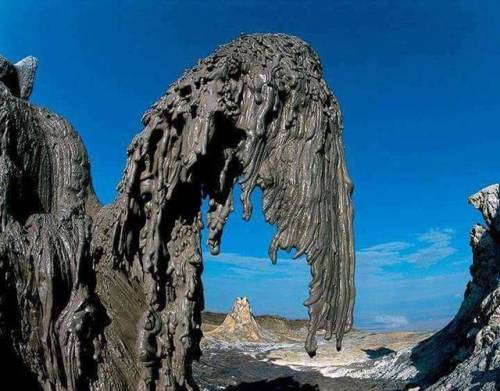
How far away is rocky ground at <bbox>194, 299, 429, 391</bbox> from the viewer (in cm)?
763

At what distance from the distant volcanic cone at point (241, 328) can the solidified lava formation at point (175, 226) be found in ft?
32.3

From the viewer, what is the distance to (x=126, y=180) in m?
2.66

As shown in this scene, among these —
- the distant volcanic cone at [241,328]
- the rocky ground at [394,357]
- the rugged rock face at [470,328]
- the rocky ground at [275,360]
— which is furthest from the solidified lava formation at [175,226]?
the distant volcanic cone at [241,328]

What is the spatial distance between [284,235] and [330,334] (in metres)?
0.49

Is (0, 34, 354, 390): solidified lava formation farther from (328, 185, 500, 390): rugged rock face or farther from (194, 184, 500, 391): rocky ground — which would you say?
(328, 185, 500, 390): rugged rock face

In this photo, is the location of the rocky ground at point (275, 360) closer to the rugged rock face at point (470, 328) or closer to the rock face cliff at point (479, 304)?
the rugged rock face at point (470, 328)

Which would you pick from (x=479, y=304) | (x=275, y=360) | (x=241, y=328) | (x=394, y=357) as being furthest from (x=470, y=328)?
(x=241, y=328)

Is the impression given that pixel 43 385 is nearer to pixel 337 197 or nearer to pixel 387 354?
pixel 337 197

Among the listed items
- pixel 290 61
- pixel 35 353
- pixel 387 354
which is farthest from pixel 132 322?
pixel 387 354

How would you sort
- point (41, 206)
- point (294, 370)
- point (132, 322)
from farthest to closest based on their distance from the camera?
1. point (294, 370)
2. point (41, 206)
3. point (132, 322)

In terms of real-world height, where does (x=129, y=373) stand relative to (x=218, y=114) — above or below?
below

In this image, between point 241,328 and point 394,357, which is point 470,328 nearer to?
point 394,357

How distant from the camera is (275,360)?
389 inches

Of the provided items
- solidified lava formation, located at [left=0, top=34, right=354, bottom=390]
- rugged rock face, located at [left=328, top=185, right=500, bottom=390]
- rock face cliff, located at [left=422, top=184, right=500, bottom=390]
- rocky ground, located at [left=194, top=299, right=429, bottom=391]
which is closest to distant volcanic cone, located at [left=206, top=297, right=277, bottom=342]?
rocky ground, located at [left=194, top=299, right=429, bottom=391]
